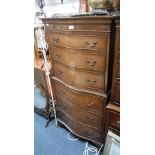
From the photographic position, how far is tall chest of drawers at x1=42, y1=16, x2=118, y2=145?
130cm

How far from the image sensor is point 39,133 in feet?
7.11

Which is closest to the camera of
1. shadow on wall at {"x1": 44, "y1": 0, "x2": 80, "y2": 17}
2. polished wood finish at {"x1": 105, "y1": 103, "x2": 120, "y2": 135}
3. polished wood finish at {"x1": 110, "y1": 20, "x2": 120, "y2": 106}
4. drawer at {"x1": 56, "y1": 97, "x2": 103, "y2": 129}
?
polished wood finish at {"x1": 110, "y1": 20, "x2": 120, "y2": 106}

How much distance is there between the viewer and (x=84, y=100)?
1.63 m

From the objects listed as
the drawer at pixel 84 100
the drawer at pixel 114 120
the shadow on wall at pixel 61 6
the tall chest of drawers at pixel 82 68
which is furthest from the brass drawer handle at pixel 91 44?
the shadow on wall at pixel 61 6

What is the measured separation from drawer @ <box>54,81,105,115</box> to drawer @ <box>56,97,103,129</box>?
0.06 metres

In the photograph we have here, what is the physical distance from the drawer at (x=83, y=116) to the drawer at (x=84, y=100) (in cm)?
6

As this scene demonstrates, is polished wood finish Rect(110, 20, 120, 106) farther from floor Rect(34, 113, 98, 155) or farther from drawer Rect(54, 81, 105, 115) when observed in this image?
floor Rect(34, 113, 98, 155)

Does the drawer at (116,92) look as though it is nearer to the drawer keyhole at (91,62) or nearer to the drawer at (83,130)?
the drawer keyhole at (91,62)

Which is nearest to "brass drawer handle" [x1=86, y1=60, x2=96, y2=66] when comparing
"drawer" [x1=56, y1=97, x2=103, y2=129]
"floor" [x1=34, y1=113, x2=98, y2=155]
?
"drawer" [x1=56, y1=97, x2=103, y2=129]

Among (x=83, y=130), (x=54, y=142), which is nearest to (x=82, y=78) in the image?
(x=83, y=130)

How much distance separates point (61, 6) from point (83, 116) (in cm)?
145
